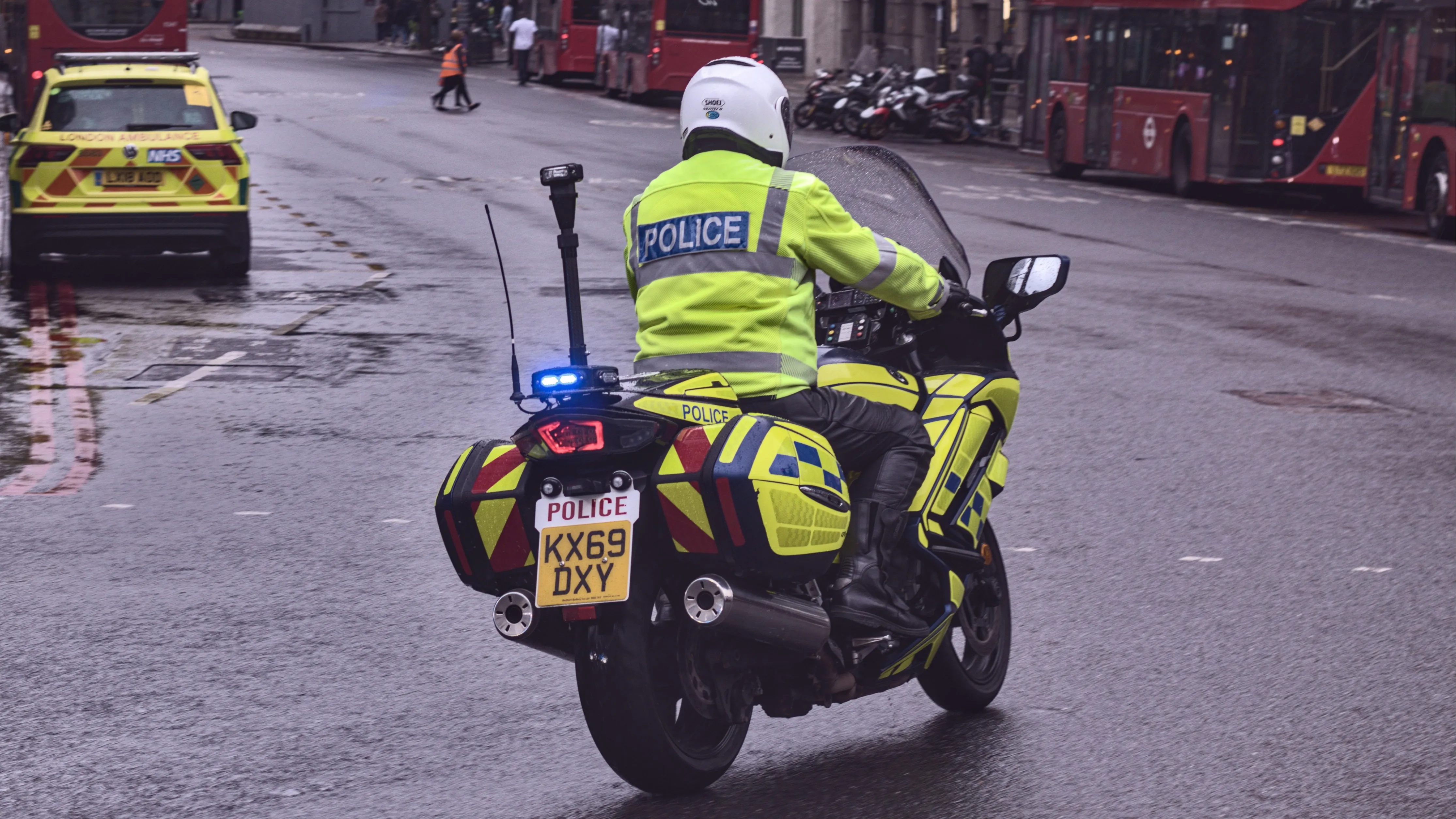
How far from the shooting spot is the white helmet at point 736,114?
4.86 metres

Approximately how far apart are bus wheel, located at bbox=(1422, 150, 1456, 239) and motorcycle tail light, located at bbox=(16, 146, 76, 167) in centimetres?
1457

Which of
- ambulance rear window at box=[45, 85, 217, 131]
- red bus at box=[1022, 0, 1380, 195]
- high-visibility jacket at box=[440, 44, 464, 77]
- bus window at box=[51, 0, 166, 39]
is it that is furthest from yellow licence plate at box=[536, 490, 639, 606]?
high-visibility jacket at box=[440, 44, 464, 77]

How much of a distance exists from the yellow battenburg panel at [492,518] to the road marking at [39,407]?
4.43 m

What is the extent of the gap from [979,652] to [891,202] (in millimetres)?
1308

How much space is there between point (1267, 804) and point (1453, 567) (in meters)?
3.01

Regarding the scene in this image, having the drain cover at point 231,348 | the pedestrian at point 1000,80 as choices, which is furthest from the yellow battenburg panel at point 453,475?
the pedestrian at point 1000,80

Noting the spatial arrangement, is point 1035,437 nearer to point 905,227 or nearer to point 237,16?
point 905,227

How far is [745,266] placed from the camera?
478 centimetres

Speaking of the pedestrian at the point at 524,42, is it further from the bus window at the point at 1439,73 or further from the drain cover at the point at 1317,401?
the drain cover at the point at 1317,401

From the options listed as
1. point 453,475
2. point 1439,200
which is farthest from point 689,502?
point 1439,200

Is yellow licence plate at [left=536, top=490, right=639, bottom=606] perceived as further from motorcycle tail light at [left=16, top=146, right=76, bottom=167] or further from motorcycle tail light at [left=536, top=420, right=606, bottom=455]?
motorcycle tail light at [left=16, top=146, right=76, bottom=167]

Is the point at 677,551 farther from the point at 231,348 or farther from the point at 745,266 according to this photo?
the point at 231,348

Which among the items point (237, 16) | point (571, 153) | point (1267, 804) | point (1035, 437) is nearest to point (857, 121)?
point (571, 153)

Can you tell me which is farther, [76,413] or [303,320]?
[303,320]
